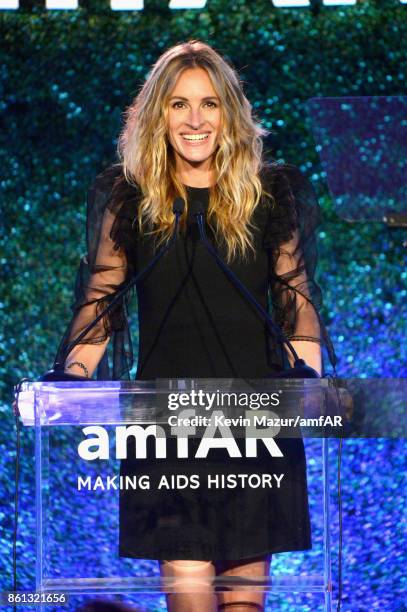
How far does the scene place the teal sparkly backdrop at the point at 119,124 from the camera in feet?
11.0

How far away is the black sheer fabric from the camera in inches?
78.4

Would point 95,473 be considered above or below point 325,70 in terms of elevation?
below

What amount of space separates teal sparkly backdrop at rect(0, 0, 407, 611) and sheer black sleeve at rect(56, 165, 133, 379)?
4.08ft

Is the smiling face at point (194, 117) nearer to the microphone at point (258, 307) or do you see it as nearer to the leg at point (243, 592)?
the microphone at point (258, 307)

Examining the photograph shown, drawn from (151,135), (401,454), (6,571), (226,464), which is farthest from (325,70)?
(226,464)

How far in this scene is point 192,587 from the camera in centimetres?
163

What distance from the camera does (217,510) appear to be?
166 cm

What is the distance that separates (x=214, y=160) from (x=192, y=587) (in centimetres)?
84

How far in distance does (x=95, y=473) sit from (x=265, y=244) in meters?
0.59

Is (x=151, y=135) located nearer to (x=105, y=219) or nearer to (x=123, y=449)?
(x=105, y=219)

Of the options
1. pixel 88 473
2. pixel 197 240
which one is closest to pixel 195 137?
pixel 197 240

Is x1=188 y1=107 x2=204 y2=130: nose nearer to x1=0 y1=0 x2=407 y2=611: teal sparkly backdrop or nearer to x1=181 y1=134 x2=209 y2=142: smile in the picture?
x1=181 y1=134 x2=209 y2=142: smile

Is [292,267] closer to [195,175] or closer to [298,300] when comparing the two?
[298,300]

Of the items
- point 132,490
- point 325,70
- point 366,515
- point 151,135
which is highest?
point 325,70
